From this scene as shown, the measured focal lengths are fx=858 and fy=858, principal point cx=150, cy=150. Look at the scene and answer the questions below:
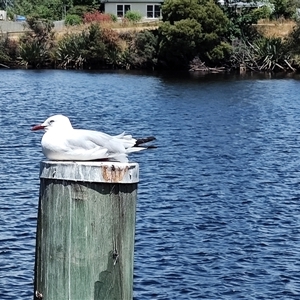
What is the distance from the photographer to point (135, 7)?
9656 centimetres

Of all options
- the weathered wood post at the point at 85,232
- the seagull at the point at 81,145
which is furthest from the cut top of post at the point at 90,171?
the seagull at the point at 81,145

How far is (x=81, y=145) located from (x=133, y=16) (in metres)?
87.0

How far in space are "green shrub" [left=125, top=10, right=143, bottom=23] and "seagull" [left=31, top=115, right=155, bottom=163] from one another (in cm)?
8453

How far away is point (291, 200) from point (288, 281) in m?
7.35

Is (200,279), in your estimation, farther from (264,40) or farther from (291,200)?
(264,40)

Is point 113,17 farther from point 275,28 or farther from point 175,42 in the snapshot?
point 275,28

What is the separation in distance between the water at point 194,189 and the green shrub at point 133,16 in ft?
122

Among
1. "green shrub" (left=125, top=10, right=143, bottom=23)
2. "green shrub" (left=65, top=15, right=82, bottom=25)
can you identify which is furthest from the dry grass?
"green shrub" (left=65, top=15, right=82, bottom=25)

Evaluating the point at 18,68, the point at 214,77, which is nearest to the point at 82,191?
the point at 214,77

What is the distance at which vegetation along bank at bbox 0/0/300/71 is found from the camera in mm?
73938

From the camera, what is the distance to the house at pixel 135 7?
3757 inches

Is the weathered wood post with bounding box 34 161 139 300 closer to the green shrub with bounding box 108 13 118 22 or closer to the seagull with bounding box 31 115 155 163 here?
the seagull with bounding box 31 115 155 163

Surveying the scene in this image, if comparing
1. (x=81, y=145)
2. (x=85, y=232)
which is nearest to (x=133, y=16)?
(x=81, y=145)

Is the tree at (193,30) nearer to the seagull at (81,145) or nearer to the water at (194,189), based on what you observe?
the water at (194,189)
